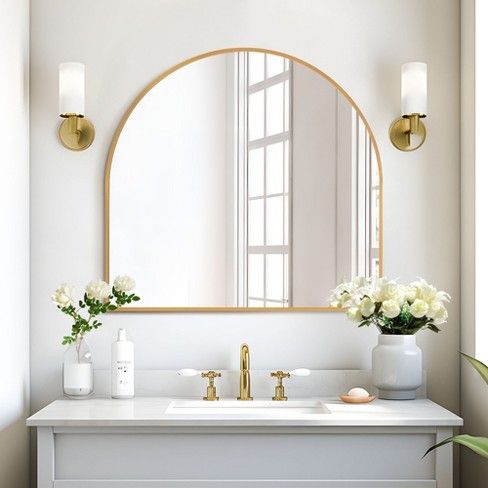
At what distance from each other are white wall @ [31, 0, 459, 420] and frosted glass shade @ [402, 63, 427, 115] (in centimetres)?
10

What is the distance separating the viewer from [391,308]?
2.45 m

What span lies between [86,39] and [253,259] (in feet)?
3.05

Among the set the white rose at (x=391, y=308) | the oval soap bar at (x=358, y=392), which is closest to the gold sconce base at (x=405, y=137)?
the white rose at (x=391, y=308)

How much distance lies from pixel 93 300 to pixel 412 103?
121cm

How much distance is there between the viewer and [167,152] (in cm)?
275

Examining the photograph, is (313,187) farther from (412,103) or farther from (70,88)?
(70,88)

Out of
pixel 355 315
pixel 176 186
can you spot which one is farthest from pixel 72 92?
pixel 355 315

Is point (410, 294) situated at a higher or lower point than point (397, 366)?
higher

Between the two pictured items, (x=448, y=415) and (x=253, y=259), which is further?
(x=253, y=259)

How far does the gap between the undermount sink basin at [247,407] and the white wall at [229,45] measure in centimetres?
19

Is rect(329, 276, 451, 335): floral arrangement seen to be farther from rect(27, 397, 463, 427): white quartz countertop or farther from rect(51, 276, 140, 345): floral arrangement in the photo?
rect(51, 276, 140, 345): floral arrangement

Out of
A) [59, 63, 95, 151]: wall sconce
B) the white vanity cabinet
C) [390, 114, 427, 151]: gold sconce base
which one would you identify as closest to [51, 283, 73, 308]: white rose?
the white vanity cabinet

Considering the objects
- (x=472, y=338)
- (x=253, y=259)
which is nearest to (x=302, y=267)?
(x=253, y=259)

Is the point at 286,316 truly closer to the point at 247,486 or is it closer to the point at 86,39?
the point at 247,486
